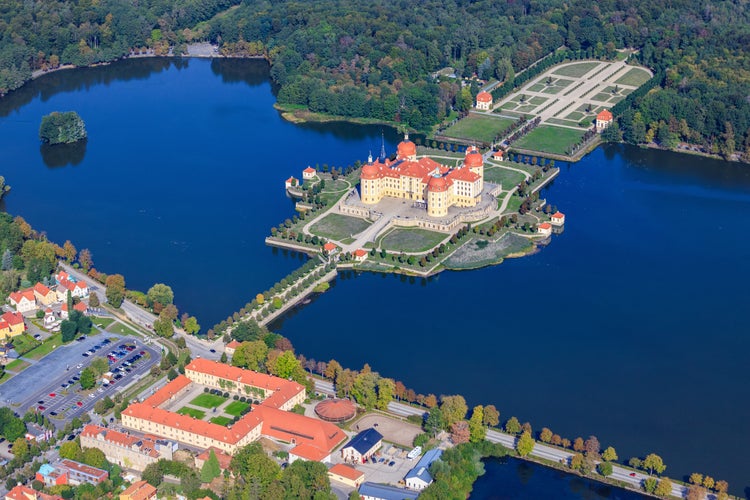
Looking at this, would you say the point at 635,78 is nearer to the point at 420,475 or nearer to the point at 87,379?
the point at 420,475

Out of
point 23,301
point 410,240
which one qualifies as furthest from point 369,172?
point 23,301

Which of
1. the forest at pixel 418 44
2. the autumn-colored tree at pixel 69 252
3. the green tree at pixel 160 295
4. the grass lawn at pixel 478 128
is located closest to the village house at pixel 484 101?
the forest at pixel 418 44

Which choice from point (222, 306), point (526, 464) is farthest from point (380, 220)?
point (526, 464)

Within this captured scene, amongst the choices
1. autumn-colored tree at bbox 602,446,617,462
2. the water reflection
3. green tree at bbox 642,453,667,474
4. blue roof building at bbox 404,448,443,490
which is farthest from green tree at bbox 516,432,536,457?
the water reflection

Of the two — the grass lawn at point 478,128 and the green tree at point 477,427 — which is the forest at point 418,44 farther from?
the green tree at point 477,427

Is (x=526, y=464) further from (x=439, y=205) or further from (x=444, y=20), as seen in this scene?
(x=444, y=20)

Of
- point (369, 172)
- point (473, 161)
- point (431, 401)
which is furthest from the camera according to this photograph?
point (473, 161)

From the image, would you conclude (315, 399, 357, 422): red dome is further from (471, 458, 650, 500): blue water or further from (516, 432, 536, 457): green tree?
(516, 432, 536, 457): green tree
